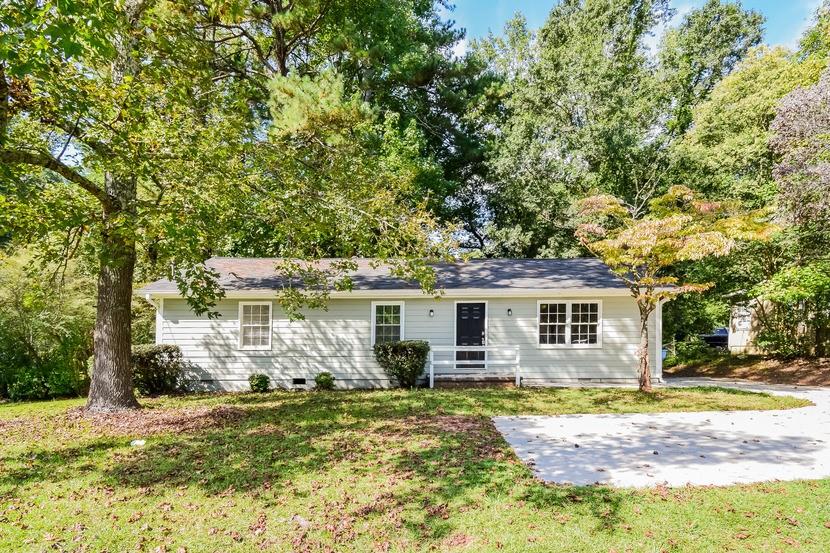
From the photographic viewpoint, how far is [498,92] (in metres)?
19.5

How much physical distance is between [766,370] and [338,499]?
16.6 meters

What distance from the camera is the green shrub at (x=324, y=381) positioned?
12.0 metres

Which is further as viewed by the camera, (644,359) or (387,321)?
(387,321)

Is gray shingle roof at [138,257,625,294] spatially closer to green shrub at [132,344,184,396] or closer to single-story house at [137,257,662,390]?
single-story house at [137,257,662,390]

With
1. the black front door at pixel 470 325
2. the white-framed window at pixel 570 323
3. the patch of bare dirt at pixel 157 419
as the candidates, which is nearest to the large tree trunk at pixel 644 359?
the white-framed window at pixel 570 323

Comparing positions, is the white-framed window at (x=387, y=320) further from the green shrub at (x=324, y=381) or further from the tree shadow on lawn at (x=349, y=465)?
the tree shadow on lawn at (x=349, y=465)

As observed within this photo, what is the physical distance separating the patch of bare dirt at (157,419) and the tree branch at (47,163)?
3.53 metres

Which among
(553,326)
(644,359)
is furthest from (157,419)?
(644,359)

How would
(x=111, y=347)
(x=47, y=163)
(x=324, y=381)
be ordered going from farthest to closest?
(x=324, y=381) → (x=111, y=347) → (x=47, y=163)

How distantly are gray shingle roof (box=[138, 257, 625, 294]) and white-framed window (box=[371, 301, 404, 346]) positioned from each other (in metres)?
0.49

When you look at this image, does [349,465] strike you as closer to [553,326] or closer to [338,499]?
[338,499]

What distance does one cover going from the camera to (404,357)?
38.3 ft

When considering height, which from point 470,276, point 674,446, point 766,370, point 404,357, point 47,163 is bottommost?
point 766,370

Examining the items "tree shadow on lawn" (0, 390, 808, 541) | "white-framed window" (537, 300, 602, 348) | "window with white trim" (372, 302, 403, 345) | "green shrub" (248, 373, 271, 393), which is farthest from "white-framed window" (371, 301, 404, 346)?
"tree shadow on lawn" (0, 390, 808, 541)
